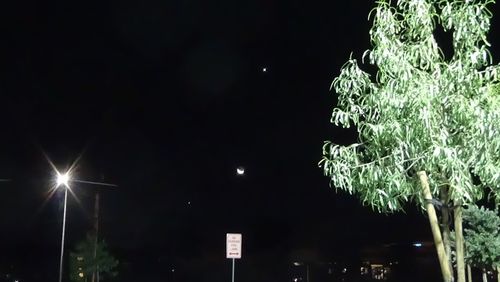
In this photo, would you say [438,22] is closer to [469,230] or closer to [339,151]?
[339,151]

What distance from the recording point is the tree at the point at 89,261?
4294 cm

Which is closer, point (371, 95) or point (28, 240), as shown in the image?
point (371, 95)

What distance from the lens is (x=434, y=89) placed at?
313 inches

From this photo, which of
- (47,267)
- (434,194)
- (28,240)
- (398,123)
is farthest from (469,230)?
(28,240)

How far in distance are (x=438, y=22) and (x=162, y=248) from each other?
55.1 metres

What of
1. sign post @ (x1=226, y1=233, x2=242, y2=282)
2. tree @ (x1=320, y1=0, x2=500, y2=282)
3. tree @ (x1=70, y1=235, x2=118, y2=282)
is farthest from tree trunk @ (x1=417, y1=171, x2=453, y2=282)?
tree @ (x1=70, y1=235, x2=118, y2=282)

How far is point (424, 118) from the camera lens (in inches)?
303

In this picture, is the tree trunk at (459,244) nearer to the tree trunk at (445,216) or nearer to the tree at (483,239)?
the tree trunk at (445,216)

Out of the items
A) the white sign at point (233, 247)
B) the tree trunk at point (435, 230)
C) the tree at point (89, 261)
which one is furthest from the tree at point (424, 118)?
the tree at point (89, 261)

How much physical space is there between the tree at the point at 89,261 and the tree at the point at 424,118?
36505mm

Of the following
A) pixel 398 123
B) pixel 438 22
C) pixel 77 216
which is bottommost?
pixel 398 123

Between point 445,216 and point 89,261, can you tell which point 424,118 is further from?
point 89,261

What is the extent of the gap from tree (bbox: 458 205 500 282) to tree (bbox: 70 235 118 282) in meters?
27.7

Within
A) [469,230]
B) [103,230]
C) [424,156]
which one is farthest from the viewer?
[103,230]
